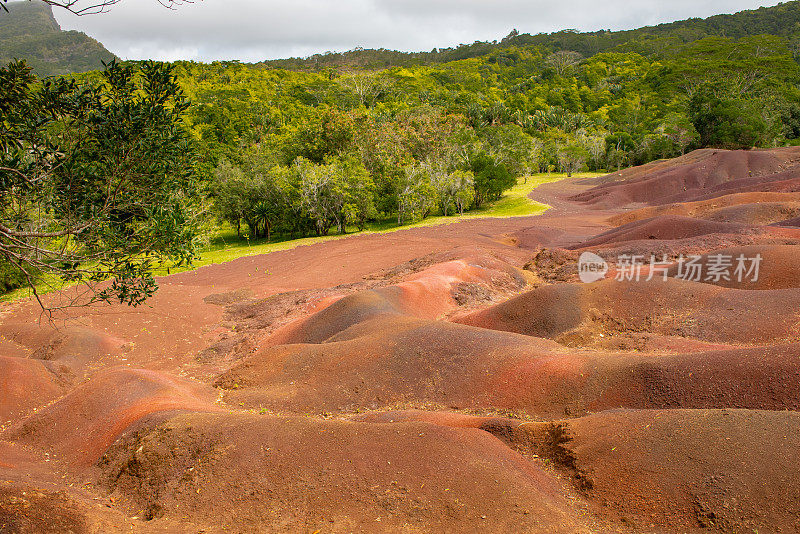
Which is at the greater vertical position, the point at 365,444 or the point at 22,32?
the point at 22,32

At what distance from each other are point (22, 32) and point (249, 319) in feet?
522

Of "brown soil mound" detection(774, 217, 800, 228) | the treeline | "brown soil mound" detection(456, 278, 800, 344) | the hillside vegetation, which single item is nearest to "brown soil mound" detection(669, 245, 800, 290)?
"brown soil mound" detection(456, 278, 800, 344)

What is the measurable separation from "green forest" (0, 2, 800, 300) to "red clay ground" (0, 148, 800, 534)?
10.4 ft

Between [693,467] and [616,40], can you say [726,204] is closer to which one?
[693,467]

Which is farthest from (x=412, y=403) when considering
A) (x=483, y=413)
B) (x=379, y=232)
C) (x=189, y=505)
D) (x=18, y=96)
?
(x=379, y=232)

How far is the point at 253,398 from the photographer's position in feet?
36.8

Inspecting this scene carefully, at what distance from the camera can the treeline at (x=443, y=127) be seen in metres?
33.0

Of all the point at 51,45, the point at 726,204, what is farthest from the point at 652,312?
the point at 51,45

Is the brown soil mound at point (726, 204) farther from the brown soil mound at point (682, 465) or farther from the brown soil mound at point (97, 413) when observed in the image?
the brown soil mound at point (97, 413)

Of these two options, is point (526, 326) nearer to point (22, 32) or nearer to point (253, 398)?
point (253, 398)

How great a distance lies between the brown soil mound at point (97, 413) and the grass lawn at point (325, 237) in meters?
13.0

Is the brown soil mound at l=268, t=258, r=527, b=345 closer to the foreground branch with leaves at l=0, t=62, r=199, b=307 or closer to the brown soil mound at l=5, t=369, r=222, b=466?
the brown soil mound at l=5, t=369, r=222, b=466

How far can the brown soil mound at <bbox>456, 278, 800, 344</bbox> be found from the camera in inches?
446

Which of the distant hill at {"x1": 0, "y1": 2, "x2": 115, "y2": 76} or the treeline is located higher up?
the distant hill at {"x1": 0, "y1": 2, "x2": 115, "y2": 76}
